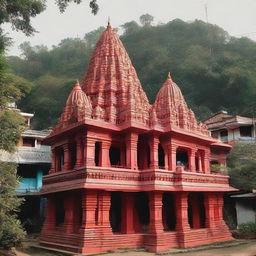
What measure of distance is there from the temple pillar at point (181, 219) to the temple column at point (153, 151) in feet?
5.60

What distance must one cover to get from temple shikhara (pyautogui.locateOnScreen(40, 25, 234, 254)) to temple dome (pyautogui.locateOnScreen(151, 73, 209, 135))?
0.05 m

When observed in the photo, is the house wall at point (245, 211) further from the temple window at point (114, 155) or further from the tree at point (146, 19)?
the tree at point (146, 19)

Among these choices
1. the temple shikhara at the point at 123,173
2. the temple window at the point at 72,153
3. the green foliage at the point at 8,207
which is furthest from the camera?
the temple window at the point at 72,153

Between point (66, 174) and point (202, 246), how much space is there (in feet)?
22.6

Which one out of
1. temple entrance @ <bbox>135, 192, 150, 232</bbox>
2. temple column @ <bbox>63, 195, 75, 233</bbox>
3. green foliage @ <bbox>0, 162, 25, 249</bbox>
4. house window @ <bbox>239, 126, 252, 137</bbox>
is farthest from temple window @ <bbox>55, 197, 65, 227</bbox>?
Answer: house window @ <bbox>239, 126, 252, 137</bbox>

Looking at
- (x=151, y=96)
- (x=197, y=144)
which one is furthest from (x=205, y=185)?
(x=151, y=96)

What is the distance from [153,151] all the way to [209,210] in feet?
14.5

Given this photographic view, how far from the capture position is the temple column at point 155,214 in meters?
14.7

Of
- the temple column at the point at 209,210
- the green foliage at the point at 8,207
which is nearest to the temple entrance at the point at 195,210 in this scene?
the temple column at the point at 209,210

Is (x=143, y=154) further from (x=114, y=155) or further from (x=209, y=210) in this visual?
(x=209, y=210)

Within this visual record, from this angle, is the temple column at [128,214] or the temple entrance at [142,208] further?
the temple entrance at [142,208]

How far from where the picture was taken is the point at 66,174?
50.4 feet

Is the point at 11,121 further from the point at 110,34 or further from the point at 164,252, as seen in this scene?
the point at 110,34

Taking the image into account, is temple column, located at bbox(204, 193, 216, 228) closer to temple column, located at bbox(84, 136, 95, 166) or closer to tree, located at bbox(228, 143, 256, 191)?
tree, located at bbox(228, 143, 256, 191)
